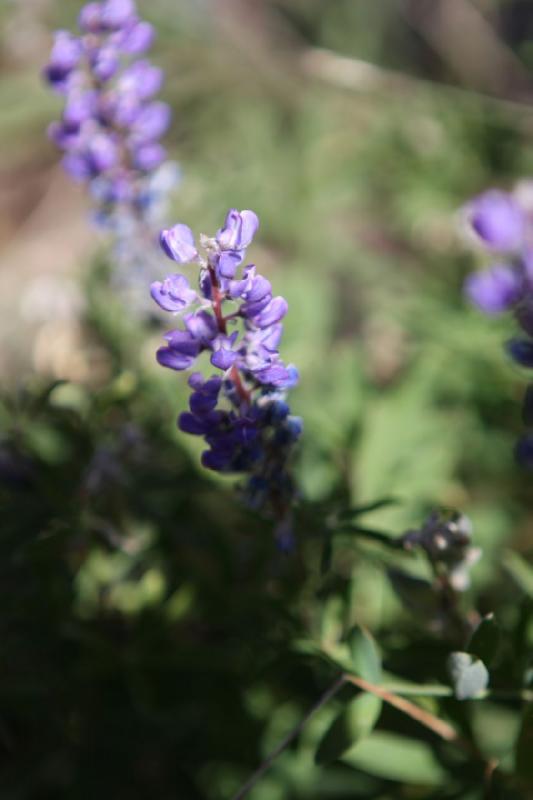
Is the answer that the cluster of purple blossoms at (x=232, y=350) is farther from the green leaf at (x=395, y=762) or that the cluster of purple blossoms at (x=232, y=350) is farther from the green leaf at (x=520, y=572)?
the green leaf at (x=395, y=762)

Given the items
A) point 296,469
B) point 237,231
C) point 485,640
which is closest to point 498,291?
point 237,231

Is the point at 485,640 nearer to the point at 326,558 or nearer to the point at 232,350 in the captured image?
the point at 326,558

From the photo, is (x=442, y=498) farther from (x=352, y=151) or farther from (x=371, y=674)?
(x=352, y=151)

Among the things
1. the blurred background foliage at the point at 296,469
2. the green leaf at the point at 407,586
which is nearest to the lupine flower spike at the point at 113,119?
the blurred background foliage at the point at 296,469

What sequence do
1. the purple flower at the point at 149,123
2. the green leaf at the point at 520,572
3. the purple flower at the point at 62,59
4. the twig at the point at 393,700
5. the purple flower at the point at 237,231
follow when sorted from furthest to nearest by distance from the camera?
the purple flower at the point at 149,123, the purple flower at the point at 62,59, the green leaf at the point at 520,572, the twig at the point at 393,700, the purple flower at the point at 237,231

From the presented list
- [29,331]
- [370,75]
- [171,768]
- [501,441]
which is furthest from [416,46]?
[171,768]

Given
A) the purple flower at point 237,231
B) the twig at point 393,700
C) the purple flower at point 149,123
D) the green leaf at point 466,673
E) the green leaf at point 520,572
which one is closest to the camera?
the purple flower at point 237,231

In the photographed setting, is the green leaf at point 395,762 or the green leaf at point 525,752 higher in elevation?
the green leaf at point 525,752
